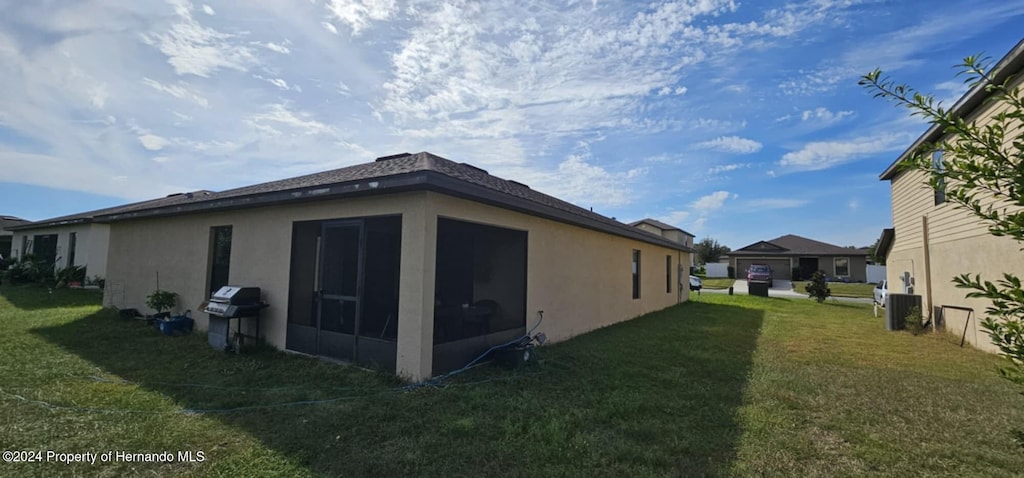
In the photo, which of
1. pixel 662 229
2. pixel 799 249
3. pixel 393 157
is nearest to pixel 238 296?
pixel 393 157

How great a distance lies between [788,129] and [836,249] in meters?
32.3

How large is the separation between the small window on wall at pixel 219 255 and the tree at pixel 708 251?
45804 millimetres

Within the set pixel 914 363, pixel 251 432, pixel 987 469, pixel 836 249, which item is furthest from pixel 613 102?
pixel 836 249

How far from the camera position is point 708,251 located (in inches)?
1831

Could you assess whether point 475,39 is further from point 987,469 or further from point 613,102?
point 987,469

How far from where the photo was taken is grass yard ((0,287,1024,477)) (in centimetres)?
321

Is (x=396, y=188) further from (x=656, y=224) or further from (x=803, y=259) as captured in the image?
(x=803, y=259)

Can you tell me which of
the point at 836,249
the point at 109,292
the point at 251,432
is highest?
the point at 836,249

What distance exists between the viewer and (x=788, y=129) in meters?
10.1

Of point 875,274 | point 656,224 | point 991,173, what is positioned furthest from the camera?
point 656,224

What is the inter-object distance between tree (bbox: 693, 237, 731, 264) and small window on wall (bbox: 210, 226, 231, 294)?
45804mm

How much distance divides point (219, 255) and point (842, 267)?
42059 mm

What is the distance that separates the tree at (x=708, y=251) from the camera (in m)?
46.4

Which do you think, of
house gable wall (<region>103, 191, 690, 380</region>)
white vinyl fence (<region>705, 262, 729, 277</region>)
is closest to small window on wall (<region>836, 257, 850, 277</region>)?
white vinyl fence (<region>705, 262, 729, 277</region>)
